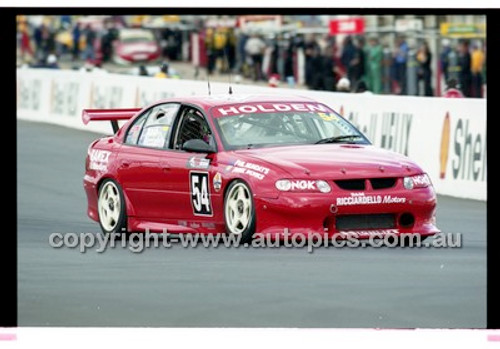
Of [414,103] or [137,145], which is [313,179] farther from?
[414,103]

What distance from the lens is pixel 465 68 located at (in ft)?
72.8

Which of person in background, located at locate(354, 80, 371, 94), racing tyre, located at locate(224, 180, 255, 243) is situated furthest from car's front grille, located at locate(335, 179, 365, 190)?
person in background, located at locate(354, 80, 371, 94)

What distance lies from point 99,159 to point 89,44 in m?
18.6

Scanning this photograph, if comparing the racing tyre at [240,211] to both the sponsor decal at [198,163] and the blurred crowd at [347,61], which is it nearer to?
the sponsor decal at [198,163]

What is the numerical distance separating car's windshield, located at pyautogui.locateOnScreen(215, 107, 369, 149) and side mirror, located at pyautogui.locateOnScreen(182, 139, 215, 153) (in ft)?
0.49

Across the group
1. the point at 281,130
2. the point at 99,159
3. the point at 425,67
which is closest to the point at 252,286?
the point at 281,130

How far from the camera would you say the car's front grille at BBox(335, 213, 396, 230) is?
1192cm

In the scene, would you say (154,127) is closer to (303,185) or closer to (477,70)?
(303,185)

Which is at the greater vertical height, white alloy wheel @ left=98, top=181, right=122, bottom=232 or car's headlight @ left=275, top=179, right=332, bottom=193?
car's headlight @ left=275, top=179, right=332, bottom=193

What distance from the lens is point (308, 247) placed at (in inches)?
479

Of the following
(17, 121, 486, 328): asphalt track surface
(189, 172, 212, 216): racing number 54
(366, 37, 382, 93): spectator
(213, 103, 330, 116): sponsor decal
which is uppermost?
(366, 37, 382, 93): spectator

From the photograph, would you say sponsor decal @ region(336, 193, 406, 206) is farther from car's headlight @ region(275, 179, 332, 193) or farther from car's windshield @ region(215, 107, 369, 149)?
car's windshield @ region(215, 107, 369, 149)
